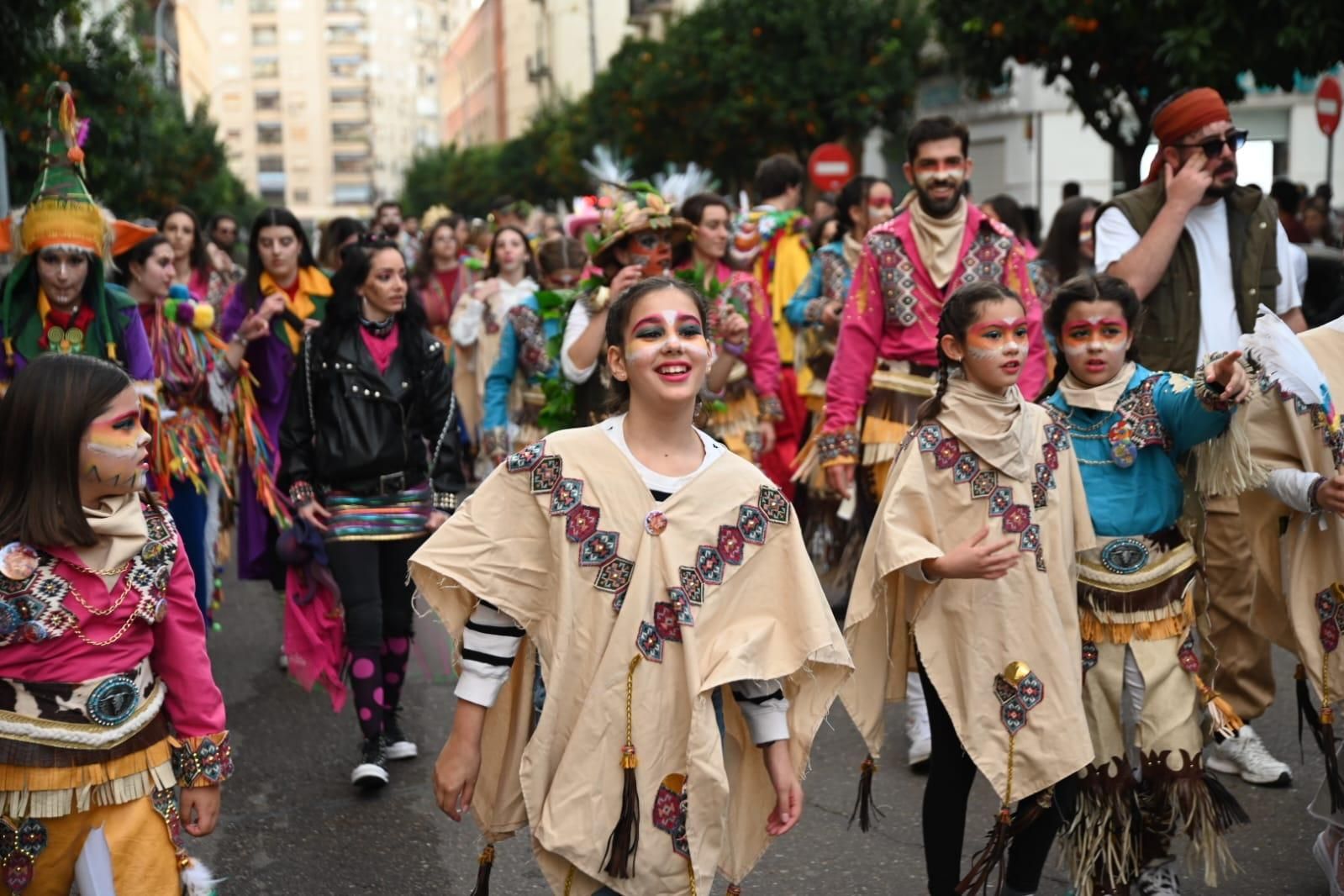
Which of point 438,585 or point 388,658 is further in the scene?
point 388,658

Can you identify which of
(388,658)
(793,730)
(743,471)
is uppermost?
(743,471)

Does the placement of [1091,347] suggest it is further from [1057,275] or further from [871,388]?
[1057,275]

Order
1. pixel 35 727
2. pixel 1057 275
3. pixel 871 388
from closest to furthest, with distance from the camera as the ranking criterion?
pixel 35 727
pixel 871 388
pixel 1057 275

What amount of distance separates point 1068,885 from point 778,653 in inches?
71.1

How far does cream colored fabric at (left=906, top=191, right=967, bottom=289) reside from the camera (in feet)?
18.4

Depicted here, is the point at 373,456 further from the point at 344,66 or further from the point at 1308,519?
the point at 344,66

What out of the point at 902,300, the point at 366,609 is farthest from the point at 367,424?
the point at 902,300

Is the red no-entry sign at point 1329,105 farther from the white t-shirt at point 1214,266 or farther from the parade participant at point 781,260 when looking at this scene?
the white t-shirt at point 1214,266

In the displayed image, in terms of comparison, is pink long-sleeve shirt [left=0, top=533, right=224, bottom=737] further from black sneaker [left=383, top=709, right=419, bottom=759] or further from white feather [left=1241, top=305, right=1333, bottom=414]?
white feather [left=1241, top=305, right=1333, bottom=414]

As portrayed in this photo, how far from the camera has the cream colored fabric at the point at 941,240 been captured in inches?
221

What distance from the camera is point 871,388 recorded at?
5.88m

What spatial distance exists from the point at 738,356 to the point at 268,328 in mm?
2118

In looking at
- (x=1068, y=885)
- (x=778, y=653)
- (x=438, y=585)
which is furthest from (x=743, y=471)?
(x=1068, y=885)

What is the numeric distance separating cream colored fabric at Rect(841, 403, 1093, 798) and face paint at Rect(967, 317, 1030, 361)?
168mm
